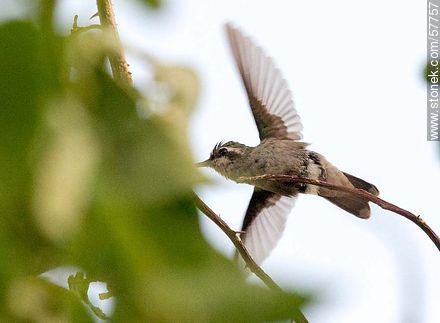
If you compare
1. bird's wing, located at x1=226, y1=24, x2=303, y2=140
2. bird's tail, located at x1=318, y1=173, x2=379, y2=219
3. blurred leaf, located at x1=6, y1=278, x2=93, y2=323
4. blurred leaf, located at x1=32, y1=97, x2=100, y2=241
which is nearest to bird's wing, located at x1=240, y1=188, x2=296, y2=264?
bird's tail, located at x1=318, y1=173, x2=379, y2=219

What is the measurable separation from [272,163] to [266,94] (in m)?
0.51

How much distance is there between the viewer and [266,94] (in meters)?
5.61

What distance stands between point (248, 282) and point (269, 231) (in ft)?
16.6

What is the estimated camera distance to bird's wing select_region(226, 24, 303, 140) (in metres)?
5.00

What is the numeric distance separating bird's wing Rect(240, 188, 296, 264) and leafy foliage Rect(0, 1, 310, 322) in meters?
4.89

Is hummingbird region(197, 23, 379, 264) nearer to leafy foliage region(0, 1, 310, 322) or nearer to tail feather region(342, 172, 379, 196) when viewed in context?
tail feather region(342, 172, 379, 196)

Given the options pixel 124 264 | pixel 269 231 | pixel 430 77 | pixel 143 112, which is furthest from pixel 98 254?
pixel 269 231

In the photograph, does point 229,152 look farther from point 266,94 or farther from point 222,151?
point 266,94

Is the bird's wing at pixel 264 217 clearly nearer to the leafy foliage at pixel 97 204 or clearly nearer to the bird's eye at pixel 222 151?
the bird's eye at pixel 222 151

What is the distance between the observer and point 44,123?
1.54ft

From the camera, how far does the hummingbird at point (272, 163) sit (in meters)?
5.35

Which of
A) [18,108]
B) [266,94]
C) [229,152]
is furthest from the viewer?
[229,152]

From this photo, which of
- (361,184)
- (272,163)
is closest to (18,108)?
(272,163)

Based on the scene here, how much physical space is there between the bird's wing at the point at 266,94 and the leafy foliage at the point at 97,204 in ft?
14.0
